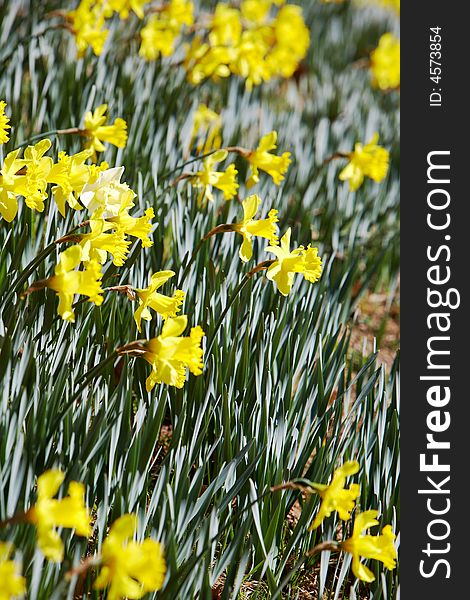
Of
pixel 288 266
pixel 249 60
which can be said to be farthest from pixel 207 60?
pixel 288 266

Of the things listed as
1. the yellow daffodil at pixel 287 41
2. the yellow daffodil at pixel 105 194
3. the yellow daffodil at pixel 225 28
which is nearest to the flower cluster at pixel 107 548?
the yellow daffodil at pixel 105 194

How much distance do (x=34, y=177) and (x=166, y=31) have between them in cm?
185

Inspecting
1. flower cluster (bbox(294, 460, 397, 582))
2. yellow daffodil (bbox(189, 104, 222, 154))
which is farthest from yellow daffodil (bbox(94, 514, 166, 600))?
yellow daffodil (bbox(189, 104, 222, 154))

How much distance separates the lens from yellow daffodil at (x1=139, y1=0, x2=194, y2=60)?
3.29 metres

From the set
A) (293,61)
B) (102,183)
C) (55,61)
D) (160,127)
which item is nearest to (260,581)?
(102,183)

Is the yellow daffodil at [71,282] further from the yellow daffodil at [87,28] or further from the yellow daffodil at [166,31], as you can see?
the yellow daffodil at [166,31]

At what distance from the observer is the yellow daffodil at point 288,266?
73.0 inches

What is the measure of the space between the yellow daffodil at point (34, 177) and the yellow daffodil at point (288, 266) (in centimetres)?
57

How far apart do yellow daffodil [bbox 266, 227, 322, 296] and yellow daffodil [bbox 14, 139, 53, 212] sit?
571 mm

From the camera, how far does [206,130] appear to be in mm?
3102

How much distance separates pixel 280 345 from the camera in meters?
2.03

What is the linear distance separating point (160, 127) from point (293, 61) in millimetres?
1372

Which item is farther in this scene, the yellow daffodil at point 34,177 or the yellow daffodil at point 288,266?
the yellow daffodil at point 288,266

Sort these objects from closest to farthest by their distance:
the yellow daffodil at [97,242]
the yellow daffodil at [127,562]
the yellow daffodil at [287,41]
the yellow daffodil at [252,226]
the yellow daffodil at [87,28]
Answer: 1. the yellow daffodil at [127,562]
2. the yellow daffodil at [97,242]
3. the yellow daffodil at [252,226]
4. the yellow daffodil at [87,28]
5. the yellow daffodil at [287,41]
